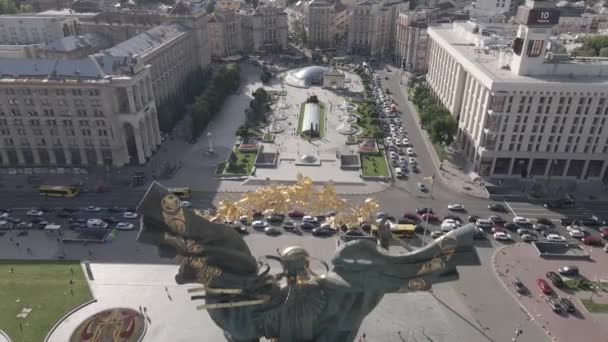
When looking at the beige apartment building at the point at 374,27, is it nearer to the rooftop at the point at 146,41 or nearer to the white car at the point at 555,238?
the rooftop at the point at 146,41

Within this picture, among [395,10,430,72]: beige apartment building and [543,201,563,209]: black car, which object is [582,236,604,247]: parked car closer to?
[543,201,563,209]: black car

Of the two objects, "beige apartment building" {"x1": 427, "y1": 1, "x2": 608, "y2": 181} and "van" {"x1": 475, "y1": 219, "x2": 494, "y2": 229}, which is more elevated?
"beige apartment building" {"x1": 427, "y1": 1, "x2": 608, "y2": 181}

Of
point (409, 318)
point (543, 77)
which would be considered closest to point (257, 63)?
point (543, 77)

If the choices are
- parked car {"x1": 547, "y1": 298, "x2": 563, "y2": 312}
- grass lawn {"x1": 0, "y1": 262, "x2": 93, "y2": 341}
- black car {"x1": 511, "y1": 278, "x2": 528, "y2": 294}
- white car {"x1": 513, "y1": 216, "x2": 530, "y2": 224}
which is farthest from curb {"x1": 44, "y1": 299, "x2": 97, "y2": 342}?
white car {"x1": 513, "y1": 216, "x2": 530, "y2": 224}

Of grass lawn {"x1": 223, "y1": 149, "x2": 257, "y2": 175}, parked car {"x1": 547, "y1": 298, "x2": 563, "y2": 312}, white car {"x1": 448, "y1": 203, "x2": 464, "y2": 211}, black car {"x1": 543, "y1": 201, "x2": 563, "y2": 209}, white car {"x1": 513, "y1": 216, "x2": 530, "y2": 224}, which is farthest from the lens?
grass lawn {"x1": 223, "y1": 149, "x2": 257, "y2": 175}

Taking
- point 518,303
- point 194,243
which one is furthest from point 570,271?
point 194,243

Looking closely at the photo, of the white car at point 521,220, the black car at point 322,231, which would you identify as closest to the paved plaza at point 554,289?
the white car at point 521,220

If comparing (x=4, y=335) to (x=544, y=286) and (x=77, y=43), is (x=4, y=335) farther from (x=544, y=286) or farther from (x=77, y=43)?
(x=77, y=43)
